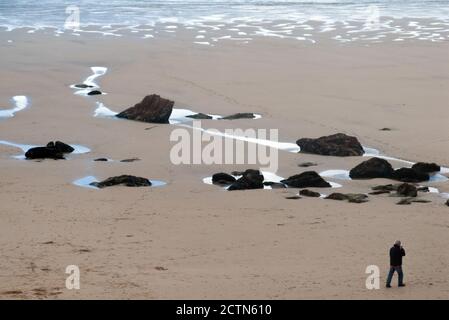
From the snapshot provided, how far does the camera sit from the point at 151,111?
108 feet

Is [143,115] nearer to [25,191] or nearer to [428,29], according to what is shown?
[25,191]

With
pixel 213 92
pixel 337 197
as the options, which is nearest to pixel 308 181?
pixel 337 197

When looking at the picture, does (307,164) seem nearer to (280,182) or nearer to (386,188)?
(280,182)

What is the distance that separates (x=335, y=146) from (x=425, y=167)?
2978 mm

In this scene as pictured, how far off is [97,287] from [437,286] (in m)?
5.63

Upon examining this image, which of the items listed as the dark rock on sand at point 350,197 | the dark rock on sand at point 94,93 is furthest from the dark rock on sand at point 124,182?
the dark rock on sand at point 94,93

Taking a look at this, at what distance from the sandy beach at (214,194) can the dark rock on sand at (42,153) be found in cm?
43

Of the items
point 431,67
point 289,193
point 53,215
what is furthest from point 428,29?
point 53,215

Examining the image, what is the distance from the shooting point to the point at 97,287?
674 inches

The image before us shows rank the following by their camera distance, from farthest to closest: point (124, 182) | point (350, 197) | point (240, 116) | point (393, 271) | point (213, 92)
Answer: point (213, 92) < point (240, 116) < point (124, 182) < point (350, 197) < point (393, 271)

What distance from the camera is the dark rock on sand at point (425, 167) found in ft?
85.5

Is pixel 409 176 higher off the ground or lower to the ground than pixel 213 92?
higher

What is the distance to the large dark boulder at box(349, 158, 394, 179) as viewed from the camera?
25.6 m

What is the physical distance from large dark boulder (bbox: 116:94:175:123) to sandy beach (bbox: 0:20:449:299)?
1.37 feet
